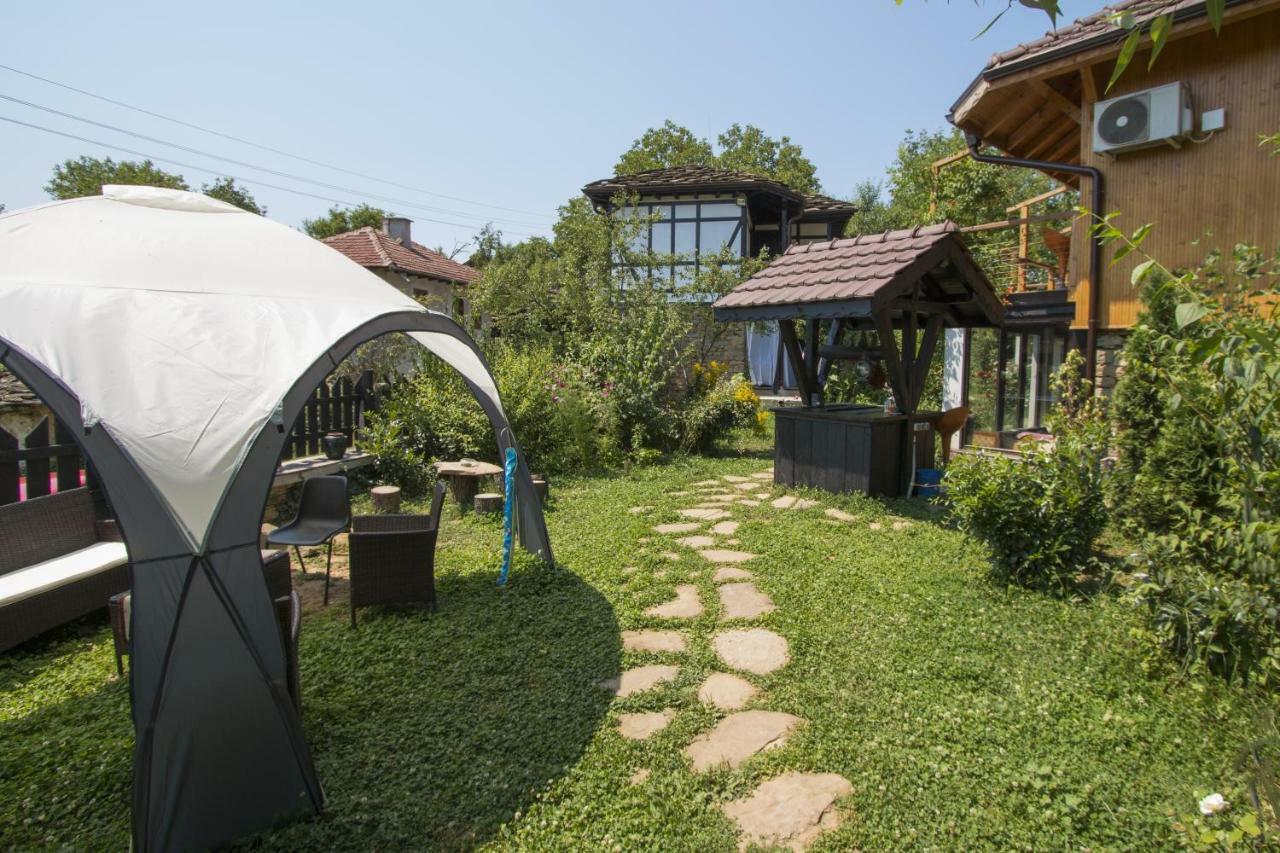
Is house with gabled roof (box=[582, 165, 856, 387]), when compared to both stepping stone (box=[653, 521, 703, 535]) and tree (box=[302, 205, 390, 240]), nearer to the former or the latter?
stepping stone (box=[653, 521, 703, 535])

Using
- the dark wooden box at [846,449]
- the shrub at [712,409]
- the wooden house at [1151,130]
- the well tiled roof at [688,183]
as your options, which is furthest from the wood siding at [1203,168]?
the well tiled roof at [688,183]

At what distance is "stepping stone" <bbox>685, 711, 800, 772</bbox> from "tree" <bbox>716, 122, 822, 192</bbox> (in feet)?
101

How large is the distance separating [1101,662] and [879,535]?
248 cm

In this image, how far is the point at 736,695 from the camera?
3.34 meters

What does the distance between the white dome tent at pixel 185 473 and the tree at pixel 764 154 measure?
3070cm

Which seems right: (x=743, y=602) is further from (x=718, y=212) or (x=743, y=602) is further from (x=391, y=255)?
(x=391, y=255)

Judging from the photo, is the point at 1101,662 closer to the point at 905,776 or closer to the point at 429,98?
the point at 905,776

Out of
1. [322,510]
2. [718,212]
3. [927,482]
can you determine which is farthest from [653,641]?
[718,212]

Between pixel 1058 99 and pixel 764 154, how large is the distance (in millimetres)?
24133

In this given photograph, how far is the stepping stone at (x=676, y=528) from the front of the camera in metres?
6.33

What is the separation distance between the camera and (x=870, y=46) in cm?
504

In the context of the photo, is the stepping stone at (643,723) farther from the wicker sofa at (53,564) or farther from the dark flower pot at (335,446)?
the dark flower pot at (335,446)

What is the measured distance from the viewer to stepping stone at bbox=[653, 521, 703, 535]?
6328 mm

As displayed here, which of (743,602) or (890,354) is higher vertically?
(890,354)
